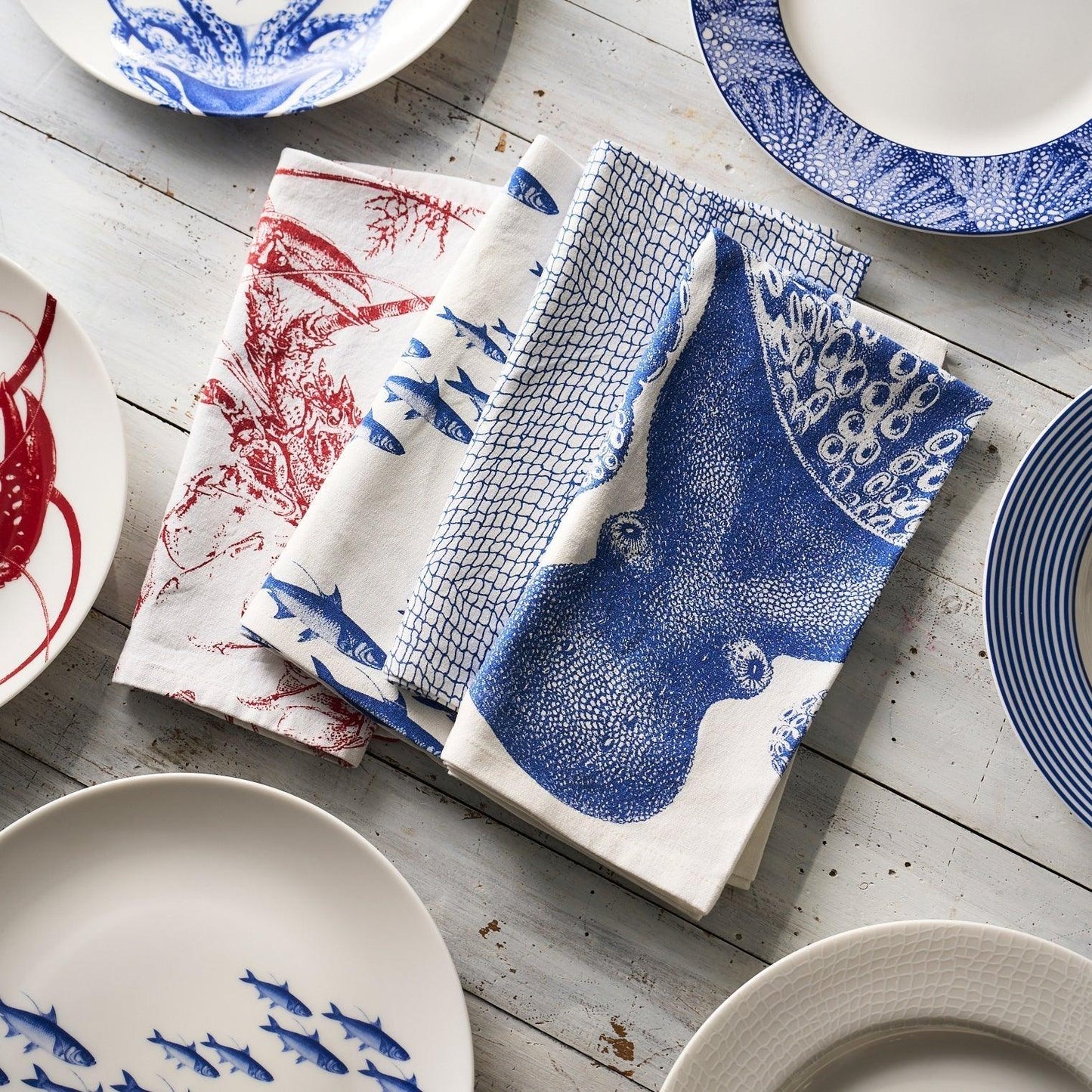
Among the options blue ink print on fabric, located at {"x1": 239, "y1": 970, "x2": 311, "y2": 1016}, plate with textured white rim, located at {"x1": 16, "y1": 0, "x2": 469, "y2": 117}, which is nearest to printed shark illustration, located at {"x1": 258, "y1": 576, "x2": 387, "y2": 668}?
blue ink print on fabric, located at {"x1": 239, "y1": 970, "x2": 311, "y2": 1016}

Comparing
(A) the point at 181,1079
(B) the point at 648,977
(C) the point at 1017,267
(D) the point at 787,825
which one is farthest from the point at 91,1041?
(C) the point at 1017,267

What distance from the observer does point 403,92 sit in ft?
2.58

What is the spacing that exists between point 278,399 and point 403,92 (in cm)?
A: 27

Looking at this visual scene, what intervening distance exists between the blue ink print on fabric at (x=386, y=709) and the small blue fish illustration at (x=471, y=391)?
0.20 metres

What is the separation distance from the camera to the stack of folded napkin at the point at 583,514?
0.63 m

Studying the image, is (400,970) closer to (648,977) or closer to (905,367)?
(648,977)

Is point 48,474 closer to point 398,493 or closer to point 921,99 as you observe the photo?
point 398,493

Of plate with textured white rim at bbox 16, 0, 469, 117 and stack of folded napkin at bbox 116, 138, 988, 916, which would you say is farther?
plate with textured white rim at bbox 16, 0, 469, 117

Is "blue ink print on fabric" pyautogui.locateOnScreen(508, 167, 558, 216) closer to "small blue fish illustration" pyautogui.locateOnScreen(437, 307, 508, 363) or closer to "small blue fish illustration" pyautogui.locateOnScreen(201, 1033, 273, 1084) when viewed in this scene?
"small blue fish illustration" pyautogui.locateOnScreen(437, 307, 508, 363)

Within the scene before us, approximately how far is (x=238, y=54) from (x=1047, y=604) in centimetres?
71

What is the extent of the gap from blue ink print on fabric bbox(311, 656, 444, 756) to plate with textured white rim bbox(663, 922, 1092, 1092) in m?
0.25

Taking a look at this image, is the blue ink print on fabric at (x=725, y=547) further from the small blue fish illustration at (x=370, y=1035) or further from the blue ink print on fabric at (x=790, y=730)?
the small blue fish illustration at (x=370, y=1035)

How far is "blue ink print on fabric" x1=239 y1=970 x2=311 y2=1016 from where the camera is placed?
26.2 inches

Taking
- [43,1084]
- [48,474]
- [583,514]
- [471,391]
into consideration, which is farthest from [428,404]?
[43,1084]
